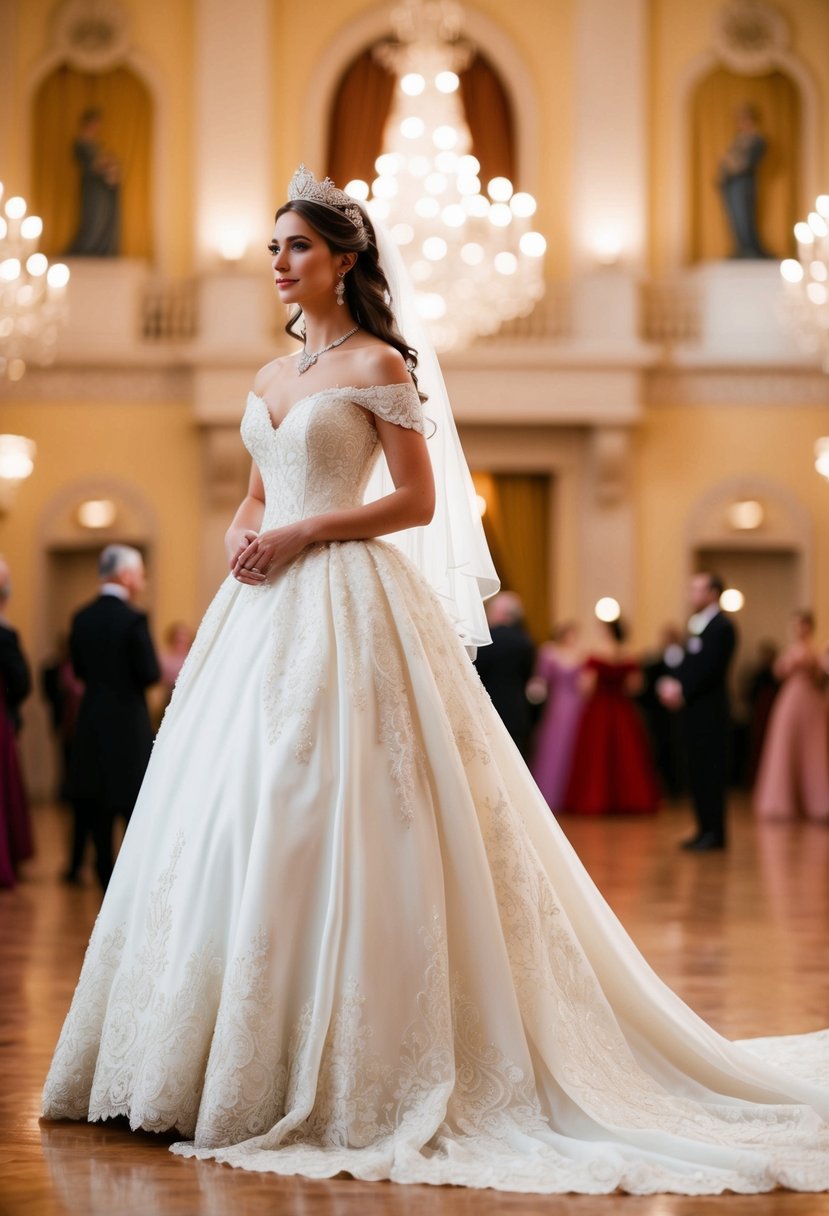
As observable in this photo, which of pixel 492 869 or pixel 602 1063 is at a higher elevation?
pixel 492 869

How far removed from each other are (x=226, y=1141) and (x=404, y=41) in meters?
13.3

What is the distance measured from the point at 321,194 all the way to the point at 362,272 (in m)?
0.20

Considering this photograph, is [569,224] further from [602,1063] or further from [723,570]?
[602,1063]

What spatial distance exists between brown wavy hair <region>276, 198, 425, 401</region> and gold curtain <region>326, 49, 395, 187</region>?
1171 centimetres

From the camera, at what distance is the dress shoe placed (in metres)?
9.87

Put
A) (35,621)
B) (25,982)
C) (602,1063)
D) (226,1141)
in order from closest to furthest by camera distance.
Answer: (226,1141) → (602,1063) → (25,982) → (35,621)

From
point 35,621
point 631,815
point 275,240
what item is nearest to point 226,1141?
point 275,240

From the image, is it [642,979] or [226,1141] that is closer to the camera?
[226,1141]

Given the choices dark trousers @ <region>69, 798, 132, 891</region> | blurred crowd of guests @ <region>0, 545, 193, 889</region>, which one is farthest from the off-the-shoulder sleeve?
dark trousers @ <region>69, 798, 132, 891</region>

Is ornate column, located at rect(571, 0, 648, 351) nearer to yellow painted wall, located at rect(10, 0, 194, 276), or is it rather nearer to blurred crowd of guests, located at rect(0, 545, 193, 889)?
yellow painted wall, located at rect(10, 0, 194, 276)

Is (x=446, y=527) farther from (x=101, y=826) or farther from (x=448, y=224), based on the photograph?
(x=448, y=224)

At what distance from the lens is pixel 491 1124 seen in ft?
10.8

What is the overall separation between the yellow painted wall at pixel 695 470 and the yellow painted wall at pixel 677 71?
1483 millimetres

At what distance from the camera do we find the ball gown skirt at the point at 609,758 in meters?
12.6
